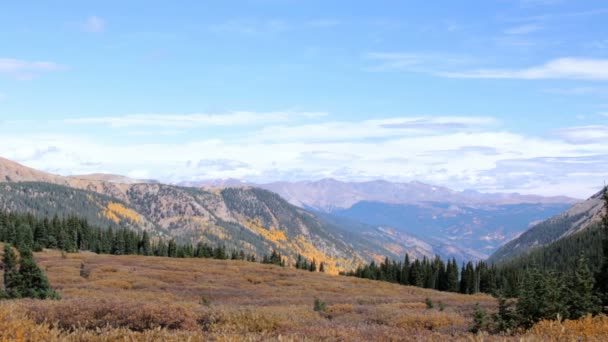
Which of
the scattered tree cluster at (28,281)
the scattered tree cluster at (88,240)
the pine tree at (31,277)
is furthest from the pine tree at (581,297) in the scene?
the scattered tree cluster at (88,240)

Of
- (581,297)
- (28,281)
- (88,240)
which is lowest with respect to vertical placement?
(88,240)

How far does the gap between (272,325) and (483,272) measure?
444ft

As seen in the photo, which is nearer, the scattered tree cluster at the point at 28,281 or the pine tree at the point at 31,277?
the scattered tree cluster at the point at 28,281

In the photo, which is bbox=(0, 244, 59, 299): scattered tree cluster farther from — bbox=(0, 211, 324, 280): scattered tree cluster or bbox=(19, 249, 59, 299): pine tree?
bbox=(0, 211, 324, 280): scattered tree cluster

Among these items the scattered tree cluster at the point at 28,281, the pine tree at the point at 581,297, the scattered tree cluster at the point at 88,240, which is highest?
the pine tree at the point at 581,297

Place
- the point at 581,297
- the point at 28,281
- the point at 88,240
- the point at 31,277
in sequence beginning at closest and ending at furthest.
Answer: the point at 581,297 < the point at 28,281 < the point at 31,277 < the point at 88,240

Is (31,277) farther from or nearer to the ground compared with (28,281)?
farther from the ground

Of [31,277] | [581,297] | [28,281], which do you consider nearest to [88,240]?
[31,277]

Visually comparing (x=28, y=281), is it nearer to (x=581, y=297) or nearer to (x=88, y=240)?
(x=581, y=297)

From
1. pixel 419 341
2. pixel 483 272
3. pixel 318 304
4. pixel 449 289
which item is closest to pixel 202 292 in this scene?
pixel 318 304

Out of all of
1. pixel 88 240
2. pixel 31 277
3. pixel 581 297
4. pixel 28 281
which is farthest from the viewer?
pixel 88 240

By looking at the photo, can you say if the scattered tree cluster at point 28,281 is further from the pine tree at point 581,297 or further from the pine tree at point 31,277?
the pine tree at point 581,297

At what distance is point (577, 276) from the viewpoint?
61.6 ft

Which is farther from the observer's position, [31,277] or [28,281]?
[31,277]
